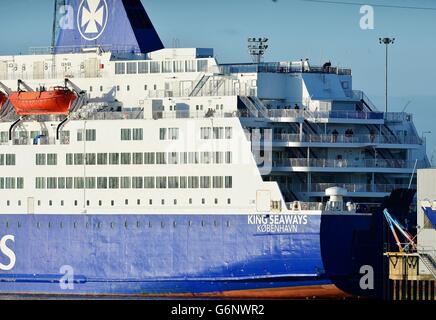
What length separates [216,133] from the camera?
1770 inches

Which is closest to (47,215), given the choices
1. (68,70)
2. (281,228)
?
(68,70)

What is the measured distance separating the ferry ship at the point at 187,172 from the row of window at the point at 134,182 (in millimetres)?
48

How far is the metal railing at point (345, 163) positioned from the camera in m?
45.3

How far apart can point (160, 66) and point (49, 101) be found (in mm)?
4140

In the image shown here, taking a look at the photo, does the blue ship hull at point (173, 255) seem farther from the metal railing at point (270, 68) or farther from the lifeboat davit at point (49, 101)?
the metal railing at point (270, 68)

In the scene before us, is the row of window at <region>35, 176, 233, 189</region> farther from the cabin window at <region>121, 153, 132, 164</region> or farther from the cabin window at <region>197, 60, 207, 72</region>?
the cabin window at <region>197, 60, 207, 72</region>

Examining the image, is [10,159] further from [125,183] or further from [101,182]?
[125,183]

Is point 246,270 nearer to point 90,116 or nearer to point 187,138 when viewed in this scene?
point 187,138

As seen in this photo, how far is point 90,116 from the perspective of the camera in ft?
159

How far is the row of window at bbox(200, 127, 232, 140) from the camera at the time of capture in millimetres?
44688

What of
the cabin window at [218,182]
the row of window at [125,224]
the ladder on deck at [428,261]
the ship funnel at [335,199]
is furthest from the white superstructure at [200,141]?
the ladder on deck at [428,261]

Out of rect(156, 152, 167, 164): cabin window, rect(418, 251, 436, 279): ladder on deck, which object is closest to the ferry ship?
rect(156, 152, 167, 164): cabin window

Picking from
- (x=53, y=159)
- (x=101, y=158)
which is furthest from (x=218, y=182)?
(x=53, y=159)

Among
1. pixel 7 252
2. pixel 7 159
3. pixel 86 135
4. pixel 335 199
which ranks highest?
pixel 86 135
